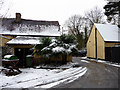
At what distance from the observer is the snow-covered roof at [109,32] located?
15.6 metres

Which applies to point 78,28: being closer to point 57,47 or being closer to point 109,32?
point 109,32

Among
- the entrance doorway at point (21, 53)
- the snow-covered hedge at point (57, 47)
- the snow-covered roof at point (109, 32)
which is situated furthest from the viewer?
the snow-covered roof at point (109, 32)

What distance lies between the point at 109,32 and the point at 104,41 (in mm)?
3352

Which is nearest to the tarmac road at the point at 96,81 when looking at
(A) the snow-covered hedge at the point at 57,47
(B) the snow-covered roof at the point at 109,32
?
(A) the snow-covered hedge at the point at 57,47

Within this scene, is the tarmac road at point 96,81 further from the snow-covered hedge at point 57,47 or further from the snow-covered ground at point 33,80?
the snow-covered hedge at point 57,47

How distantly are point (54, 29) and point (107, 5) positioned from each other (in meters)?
11.1

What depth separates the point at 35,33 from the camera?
1672cm

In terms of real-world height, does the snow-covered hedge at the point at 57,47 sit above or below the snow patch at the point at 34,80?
above

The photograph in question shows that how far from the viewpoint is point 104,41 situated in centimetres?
1473

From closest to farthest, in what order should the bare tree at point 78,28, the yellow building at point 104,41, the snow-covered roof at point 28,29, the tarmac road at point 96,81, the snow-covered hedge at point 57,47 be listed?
the tarmac road at point 96,81 → the snow-covered hedge at point 57,47 → the yellow building at point 104,41 → the snow-covered roof at point 28,29 → the bare tree at point 78,28

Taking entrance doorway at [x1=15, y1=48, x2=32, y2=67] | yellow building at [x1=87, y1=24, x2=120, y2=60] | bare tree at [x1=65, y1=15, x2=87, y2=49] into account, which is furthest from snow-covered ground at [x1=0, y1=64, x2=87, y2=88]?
bare tree at [x1=65, y1=15, x2=87, y2=49]

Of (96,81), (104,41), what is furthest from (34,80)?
(104,41)

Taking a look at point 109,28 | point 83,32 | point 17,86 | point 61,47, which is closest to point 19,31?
point 61,47

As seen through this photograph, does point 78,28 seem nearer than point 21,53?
No
